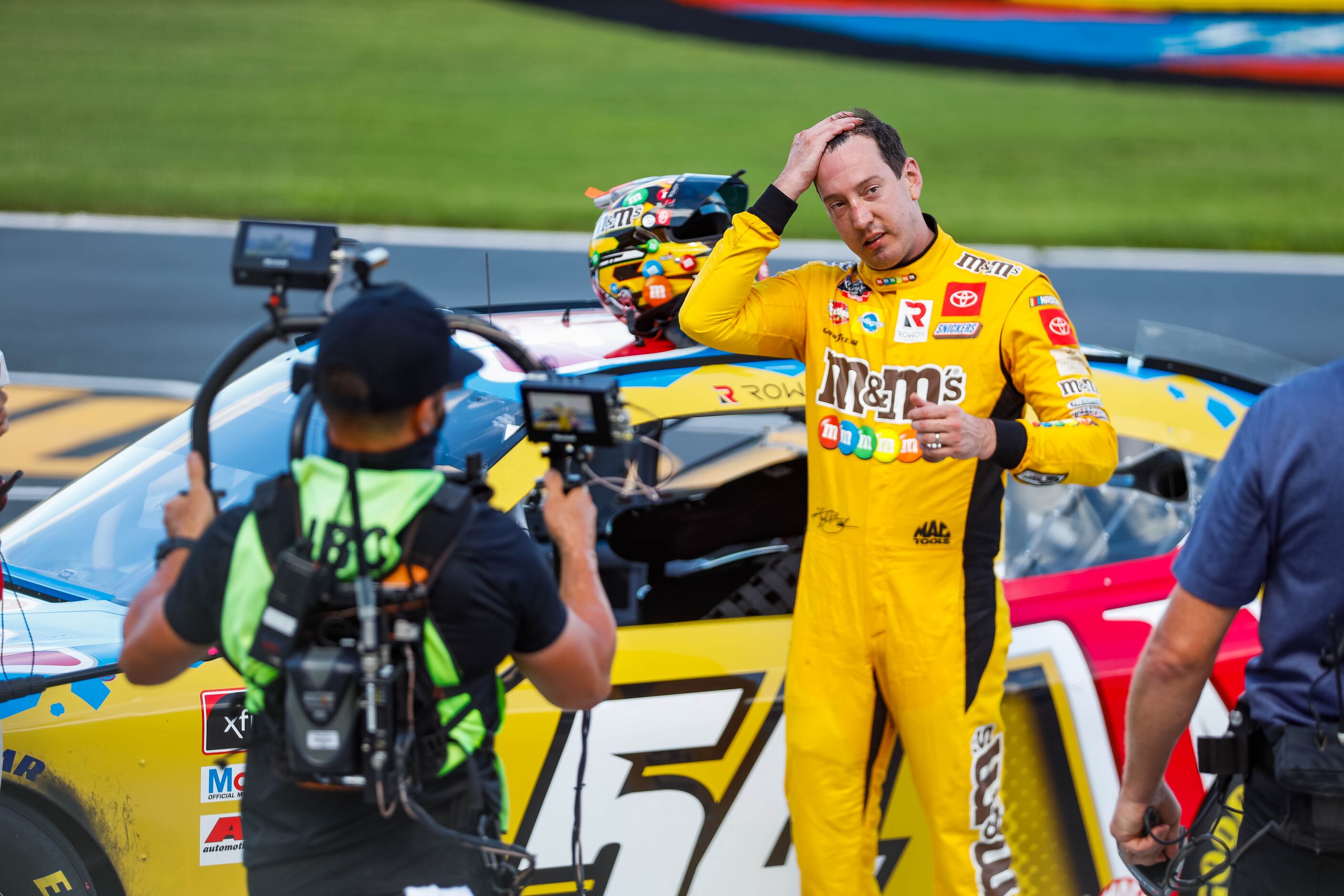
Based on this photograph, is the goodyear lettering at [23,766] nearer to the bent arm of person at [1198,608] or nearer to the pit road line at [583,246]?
the bent arm of person at [1198,608]

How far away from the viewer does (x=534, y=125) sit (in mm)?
18312

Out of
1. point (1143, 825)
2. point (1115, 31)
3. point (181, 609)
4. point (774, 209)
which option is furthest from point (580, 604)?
point (1115, 31)

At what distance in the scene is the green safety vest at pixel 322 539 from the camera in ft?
6.57

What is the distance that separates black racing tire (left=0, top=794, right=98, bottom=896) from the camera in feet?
9.28

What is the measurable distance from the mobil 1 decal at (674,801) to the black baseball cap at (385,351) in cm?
116

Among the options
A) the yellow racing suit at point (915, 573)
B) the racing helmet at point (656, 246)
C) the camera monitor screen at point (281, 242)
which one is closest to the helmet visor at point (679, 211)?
the racing helmet at point (656, 246)

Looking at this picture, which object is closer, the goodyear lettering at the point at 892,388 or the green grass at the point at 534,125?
the goodyear lettering at the point at 892,388

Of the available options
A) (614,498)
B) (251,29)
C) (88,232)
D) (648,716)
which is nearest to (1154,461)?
(614,498)

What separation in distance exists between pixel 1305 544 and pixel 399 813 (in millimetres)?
1438

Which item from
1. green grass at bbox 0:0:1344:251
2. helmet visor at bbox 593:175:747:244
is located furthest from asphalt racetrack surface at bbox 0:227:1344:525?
helmet visor at bbox 593:175:747:244

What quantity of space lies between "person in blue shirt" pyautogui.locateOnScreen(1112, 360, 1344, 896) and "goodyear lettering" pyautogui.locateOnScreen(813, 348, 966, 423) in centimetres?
79

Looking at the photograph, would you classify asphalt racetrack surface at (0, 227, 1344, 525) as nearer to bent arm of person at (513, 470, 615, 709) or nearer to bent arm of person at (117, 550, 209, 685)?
bent arm of person at (117, 550, 209, 685)

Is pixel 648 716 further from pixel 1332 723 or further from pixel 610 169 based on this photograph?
pixel 610 169

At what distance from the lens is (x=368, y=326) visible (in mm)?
1969
